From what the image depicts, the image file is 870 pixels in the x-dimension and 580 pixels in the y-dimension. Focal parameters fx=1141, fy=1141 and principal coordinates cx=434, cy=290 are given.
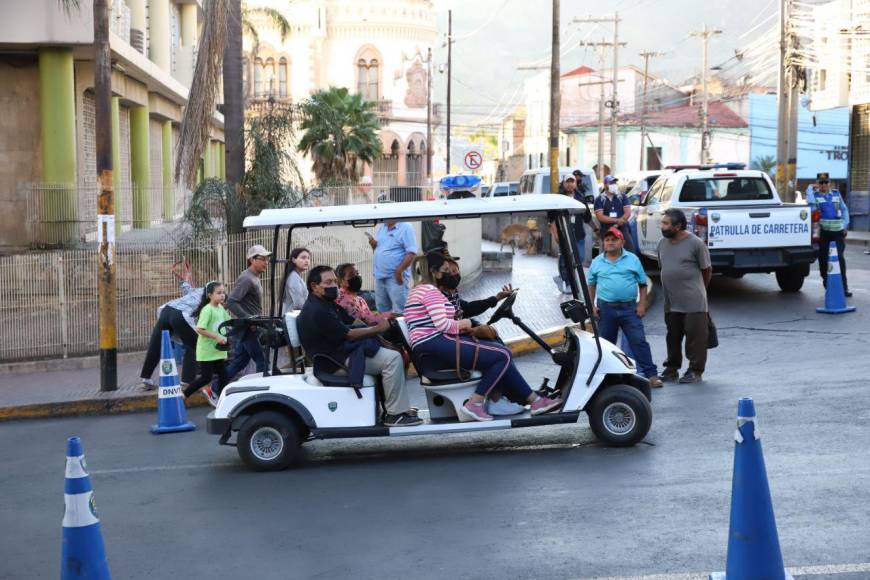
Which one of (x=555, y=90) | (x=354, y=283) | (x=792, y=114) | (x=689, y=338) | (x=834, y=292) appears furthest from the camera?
(x=792, y=114)

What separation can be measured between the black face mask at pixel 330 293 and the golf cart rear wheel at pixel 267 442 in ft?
3.29

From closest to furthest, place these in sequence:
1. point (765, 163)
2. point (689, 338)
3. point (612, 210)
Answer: point (689, 338), point (612, 210), point (765, 163)

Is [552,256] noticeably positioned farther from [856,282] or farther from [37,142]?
[37,142]

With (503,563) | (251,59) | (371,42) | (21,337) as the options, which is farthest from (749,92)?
(503,563)

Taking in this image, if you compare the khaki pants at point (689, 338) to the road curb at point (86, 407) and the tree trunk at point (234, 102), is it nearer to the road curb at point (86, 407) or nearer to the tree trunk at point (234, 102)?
the road curb at point (86, 407)

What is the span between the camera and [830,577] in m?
5.73

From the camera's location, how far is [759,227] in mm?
16438

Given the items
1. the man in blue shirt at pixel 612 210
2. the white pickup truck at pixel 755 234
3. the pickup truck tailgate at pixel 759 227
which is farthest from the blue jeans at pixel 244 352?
the pickup truck tailgate at pixel 759 227

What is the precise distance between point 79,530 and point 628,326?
7127 millimetres

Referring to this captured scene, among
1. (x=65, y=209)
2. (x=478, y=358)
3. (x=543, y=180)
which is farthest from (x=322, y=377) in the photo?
(x=543, y=180)

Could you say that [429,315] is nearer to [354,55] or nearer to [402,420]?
→ [402,420]

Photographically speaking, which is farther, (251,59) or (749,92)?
(749,92)

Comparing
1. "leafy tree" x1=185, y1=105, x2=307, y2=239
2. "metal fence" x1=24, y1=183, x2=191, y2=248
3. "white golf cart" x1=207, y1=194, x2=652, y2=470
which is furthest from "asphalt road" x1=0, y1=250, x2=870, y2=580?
"metal fence" x1=24, y1=183, x2=191, y2=248

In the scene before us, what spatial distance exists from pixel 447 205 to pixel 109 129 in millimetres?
5864
